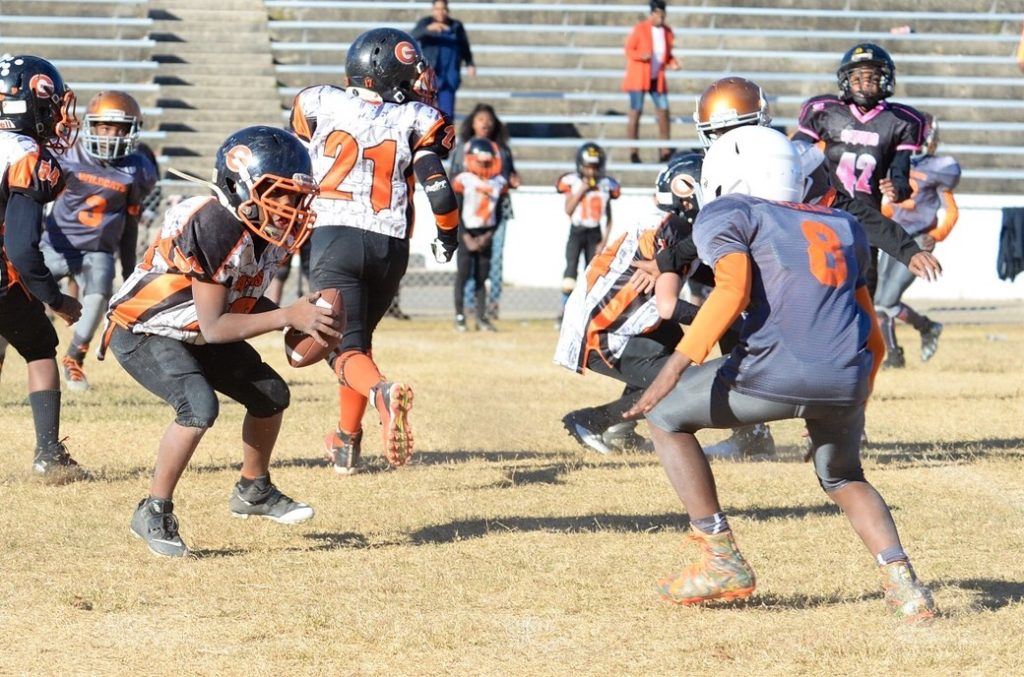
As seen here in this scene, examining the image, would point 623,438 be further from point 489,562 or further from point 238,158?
point 238,158

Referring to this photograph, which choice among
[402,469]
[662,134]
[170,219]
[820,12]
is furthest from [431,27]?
[170,219]

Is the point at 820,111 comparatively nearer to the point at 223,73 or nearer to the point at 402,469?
the point at 402,469

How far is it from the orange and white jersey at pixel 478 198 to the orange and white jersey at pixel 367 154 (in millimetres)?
7610

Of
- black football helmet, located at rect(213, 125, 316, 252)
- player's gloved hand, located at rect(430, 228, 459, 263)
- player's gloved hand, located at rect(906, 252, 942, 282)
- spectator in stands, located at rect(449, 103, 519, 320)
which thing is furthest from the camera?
spectator in stands, located at rect(449, 103, 519, 320)

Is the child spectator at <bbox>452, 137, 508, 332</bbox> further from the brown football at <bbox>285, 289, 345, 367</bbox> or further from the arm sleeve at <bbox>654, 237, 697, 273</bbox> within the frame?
the arm sleeve at <bbox>654, 237, 697, 273</bbox>

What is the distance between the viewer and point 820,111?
7.79m

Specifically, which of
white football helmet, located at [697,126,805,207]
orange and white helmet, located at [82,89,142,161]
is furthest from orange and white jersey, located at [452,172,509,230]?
white football helmet, located at [697,126,805,207]

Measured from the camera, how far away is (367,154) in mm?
6496

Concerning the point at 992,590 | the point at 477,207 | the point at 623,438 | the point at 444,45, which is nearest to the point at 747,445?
the point at 623,438

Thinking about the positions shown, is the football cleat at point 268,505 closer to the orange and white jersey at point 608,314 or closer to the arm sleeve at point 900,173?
the orange and white jersey at point 608,314

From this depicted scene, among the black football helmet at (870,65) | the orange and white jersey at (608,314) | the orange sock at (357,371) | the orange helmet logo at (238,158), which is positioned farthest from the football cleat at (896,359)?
the orange helmet logo at (238,158)

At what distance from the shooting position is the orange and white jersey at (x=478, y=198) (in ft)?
46.6

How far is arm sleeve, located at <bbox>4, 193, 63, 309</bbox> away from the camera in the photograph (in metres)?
6.36

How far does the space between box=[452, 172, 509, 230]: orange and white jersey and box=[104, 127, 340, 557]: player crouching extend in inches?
343
